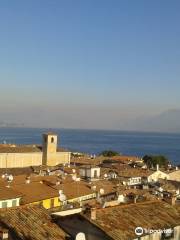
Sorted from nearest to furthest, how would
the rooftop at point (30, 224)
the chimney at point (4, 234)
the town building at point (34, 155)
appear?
the chimney at point (4, 234), the rooftop at point (30, 224), the town building at point (34, 155)

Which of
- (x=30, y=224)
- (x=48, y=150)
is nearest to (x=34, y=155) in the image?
(x=48, y=150)

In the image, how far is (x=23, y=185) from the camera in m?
35.7

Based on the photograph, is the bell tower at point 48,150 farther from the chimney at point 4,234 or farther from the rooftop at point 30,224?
the chimney at point 4,234

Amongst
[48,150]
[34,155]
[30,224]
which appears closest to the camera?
[30,224]

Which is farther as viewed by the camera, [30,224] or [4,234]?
[30,224]

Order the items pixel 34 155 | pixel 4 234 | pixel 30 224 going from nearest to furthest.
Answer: pixel 4 234 < pixel 30 224 < pixel 34 155

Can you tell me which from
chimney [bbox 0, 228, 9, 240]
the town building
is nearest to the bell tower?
the town building

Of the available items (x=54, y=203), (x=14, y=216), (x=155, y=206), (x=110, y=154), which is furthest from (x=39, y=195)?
(x=110, y=154)

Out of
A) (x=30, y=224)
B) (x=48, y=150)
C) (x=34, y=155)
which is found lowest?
(x=34, y=155)

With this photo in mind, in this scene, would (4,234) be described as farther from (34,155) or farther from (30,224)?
(34,155)

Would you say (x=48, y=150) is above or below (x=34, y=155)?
above

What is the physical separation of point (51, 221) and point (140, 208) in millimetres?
3946

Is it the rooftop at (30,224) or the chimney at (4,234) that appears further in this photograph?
the rooftop at (30,224)

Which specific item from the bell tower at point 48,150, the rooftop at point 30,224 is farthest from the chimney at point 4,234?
the bell tower at point 48,150
